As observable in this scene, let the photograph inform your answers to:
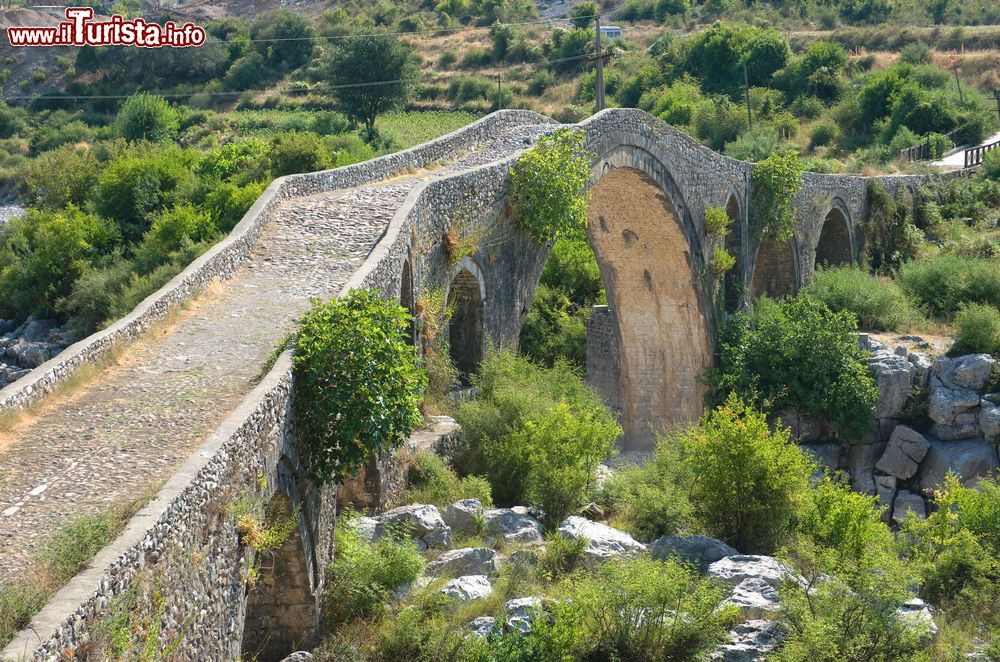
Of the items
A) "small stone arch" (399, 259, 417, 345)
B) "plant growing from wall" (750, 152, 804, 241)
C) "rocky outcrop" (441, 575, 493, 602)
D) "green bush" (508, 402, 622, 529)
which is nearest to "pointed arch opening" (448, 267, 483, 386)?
"small stone arch" (399, 259, 417, 345)

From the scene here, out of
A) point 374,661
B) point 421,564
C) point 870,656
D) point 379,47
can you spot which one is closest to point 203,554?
point 374,661

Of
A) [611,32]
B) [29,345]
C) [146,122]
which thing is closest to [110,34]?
[146,122]

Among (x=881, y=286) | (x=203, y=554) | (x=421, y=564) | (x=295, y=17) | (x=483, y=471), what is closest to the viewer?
(x=203, y=554)

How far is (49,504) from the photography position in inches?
271

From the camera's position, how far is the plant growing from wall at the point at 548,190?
15172 mm

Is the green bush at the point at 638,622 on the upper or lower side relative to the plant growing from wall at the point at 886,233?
upper

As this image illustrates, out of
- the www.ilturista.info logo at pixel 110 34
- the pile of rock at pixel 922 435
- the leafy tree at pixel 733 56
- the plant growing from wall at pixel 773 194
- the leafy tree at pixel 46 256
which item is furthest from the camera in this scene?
the leafy tree at pixel 733 56

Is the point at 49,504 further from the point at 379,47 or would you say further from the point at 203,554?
the point at 379,47

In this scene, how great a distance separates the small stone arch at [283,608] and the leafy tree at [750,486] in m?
4.69

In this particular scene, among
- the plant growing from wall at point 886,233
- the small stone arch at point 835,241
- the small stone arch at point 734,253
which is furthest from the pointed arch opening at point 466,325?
the plant growing from wall at point 886,233

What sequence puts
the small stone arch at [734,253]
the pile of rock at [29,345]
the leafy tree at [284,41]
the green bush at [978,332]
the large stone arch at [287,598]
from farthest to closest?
the leafy tree at [284,41] → the small stone arch at [734,253] → the pile of rock at [29,345] → the green bush at [978,332] → the large stone arch at [287,598]

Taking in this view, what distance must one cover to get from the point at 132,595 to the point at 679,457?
8928mm

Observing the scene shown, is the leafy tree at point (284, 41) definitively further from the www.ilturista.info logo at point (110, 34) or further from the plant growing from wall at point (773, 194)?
the plant growing from wall at point (773, 194)

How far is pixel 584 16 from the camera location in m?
59.1
